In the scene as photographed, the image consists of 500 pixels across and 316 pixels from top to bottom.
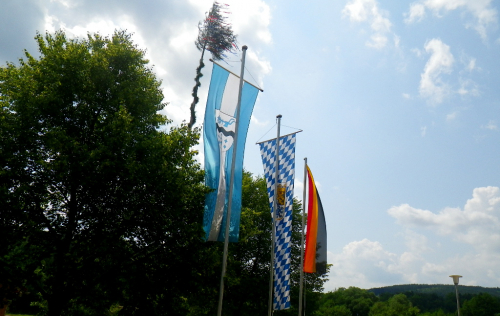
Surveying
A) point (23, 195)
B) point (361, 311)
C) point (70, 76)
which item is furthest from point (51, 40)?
point (361, 311)

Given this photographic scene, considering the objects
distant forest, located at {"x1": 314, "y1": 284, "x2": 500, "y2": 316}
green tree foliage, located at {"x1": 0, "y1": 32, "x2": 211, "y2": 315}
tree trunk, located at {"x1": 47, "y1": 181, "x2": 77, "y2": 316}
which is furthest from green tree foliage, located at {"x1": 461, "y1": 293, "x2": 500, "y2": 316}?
tree trunk, located at {"x1": 47, "y1": 181, "x2": 77, "y2": 316}

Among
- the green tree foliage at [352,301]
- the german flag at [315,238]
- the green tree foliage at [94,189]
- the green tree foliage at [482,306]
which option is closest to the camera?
the green tree foliage at [94,189]

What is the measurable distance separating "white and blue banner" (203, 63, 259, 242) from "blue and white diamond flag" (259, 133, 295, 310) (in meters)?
4.52

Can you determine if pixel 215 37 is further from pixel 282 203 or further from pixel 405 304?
pixel 405 304

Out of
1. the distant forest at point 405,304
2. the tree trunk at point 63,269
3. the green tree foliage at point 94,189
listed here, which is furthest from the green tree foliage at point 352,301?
the tree trunk at point 63,269

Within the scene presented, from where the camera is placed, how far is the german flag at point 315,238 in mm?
22109

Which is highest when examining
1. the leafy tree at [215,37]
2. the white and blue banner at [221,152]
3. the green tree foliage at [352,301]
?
the leafy tree at [215,37]

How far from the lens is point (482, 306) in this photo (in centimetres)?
10919

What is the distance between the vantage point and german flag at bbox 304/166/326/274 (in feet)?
72.5

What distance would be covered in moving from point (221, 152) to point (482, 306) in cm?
11939

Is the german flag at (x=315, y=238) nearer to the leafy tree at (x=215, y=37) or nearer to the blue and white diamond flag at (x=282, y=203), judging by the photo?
the blue and white diamond flag at (x=282, y=203)

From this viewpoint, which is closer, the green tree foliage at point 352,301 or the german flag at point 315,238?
the german flag at point 315,238

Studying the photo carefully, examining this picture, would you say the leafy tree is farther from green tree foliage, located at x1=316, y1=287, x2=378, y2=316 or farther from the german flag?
green tree foliage, located at x1=316, y1=287, x2=378, y2=316

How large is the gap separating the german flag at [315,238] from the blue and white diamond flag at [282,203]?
1.84 meters
